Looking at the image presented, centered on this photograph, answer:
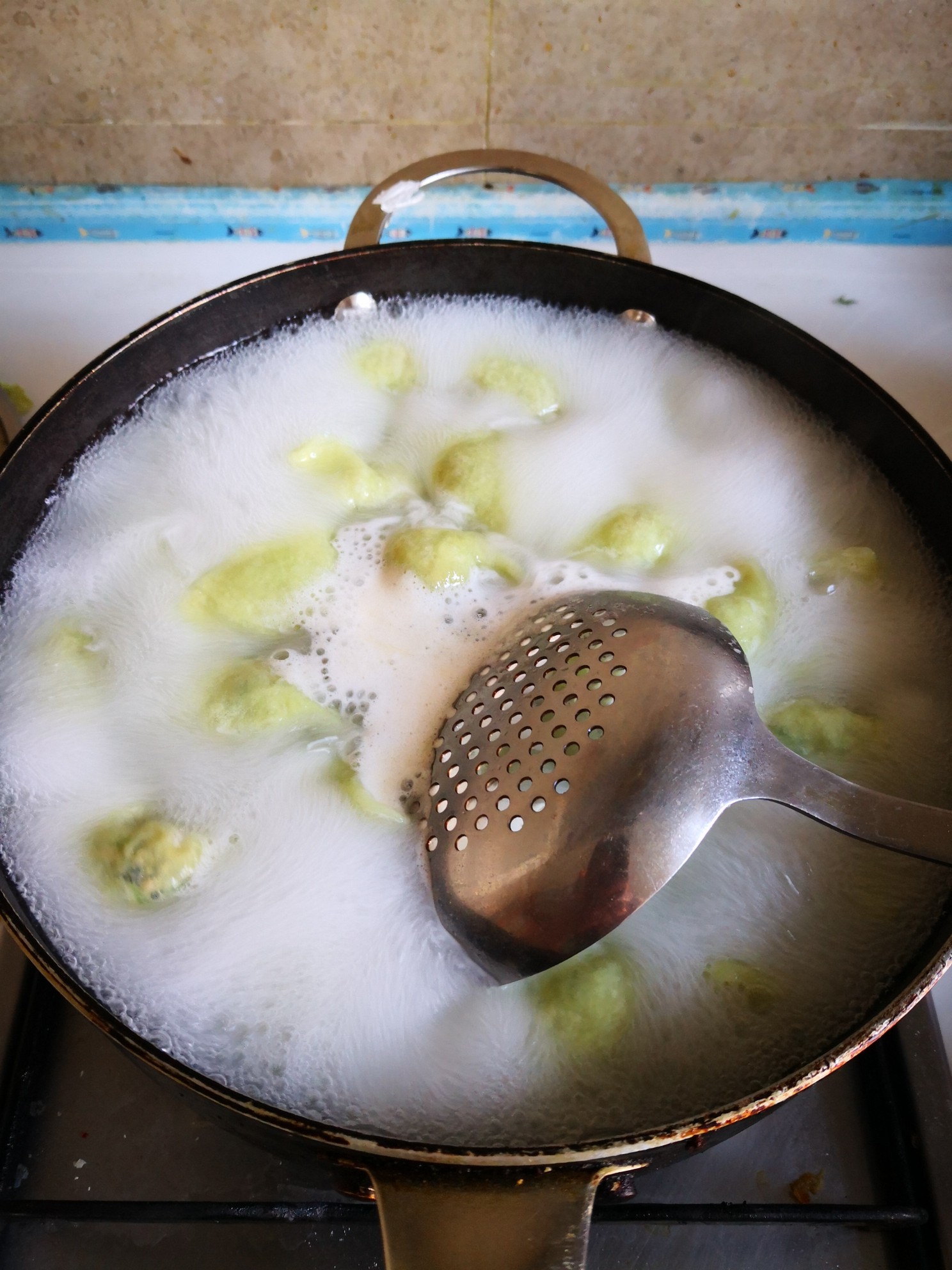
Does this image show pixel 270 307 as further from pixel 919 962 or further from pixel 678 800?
pixel 919 962

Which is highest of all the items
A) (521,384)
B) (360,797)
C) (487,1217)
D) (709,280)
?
(709,280)

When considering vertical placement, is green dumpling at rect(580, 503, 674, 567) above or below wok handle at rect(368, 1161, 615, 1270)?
above

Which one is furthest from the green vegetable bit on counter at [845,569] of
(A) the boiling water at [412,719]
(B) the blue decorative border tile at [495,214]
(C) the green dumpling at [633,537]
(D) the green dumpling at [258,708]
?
(B) the blue decorative border tile at [495,214]

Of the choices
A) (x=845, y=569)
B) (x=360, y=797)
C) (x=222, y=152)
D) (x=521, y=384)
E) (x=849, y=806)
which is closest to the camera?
(x=849, y=806)

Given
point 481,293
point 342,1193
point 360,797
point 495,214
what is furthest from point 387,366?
point 342,1193

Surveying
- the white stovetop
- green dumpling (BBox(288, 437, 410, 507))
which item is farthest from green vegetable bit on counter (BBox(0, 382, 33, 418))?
green dumpling (BBox(288, 437, 410, 507))

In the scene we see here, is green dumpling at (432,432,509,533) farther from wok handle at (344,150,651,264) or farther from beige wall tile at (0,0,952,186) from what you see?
beige wall tile at (0,0,952,186)

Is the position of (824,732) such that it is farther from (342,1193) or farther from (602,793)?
(342,1193)
